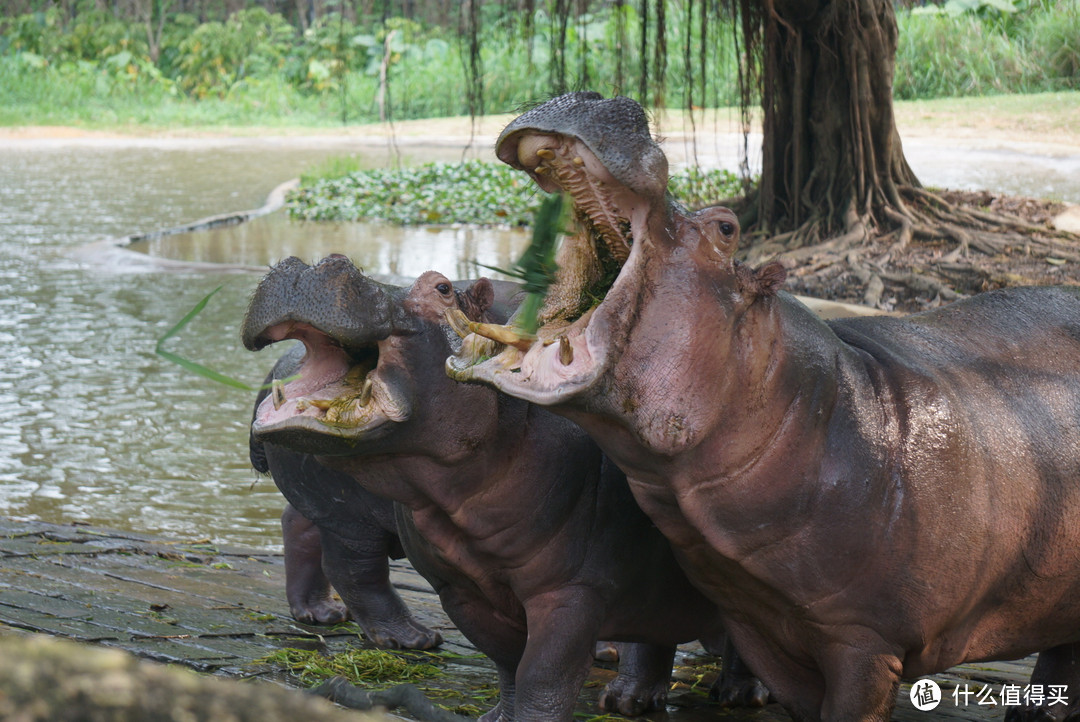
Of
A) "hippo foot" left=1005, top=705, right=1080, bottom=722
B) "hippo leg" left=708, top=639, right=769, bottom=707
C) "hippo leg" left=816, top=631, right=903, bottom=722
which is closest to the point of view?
"hippo leg" left=816, top=631, right=903, bottom=722

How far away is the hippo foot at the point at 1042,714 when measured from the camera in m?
3.09

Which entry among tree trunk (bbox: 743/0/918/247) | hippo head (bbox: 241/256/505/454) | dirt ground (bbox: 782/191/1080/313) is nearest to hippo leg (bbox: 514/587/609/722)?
hippo head (bbox: 241/256/505/454)

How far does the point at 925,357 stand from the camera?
2.69 m

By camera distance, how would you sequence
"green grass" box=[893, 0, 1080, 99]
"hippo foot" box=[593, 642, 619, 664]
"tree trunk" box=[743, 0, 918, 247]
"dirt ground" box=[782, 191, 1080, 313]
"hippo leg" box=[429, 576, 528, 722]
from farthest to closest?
"green grass" box=[893, 0, 1080, 99] < "tree trunk" box=[743, 0, 918, 247] < "dirt ground" box=[782, 191, 1080, 313] < "hippo foot" box=[593, 642, 619, 664] < "hippo leg" box=[429, 576, 528, 722]

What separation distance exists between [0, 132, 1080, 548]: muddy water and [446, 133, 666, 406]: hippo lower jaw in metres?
2.91

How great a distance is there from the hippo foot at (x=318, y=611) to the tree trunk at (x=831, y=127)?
416 centimetres

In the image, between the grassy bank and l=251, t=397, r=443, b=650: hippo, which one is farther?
the grassy bank

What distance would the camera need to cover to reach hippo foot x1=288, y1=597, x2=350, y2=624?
154 inches

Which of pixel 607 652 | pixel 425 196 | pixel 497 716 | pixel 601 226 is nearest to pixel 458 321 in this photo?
pixel 601 226

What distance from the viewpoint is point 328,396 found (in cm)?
278

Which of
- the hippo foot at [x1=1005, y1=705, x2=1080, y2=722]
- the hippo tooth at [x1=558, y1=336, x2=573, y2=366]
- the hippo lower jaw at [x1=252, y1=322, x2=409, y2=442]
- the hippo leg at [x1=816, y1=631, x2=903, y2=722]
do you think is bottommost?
the hippo foot at [x1=1005, y1=705, x2=1080, y2=722]

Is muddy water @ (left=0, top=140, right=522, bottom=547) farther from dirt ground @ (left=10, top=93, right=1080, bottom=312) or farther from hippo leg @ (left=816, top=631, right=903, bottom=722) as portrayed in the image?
hippo leg @ (left=816, top=631, right=903, bottom=722)

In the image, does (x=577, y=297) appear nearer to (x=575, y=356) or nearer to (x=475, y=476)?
(x=575, y=356)

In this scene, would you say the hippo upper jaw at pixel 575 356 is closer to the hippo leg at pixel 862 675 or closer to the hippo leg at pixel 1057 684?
the hippo leg at pixel 862 675
